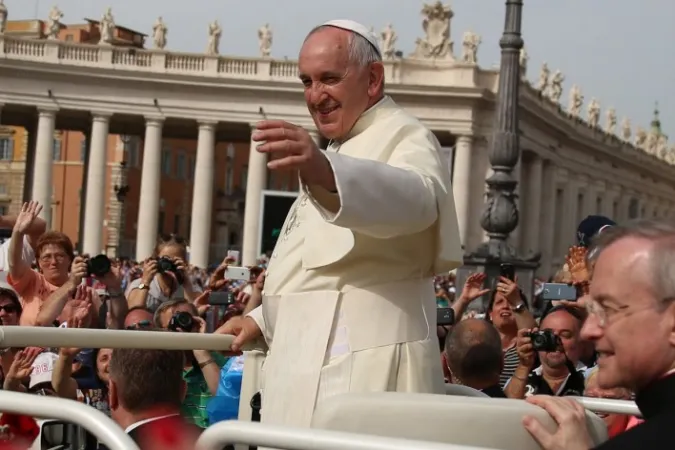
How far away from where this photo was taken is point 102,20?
69438 millimetres

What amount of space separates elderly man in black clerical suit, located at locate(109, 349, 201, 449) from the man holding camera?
232cm

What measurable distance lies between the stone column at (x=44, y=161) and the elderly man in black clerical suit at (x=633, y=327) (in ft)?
197

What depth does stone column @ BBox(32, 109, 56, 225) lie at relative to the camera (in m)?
61.9

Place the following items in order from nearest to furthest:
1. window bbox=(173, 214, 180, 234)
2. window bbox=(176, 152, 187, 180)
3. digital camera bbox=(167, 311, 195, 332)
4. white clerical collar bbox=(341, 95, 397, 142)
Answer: white clerical collar bbox=(341, 95, 397, 142), digital camera bbox=(167, 311, 195, 332), window bbox=(173, 214, 180, 234), window bbox=(176, 152, 187, 180)

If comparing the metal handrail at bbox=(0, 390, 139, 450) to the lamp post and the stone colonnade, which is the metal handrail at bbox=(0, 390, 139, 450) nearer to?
the lamp post

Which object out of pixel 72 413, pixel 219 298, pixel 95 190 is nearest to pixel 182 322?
pixel 219 298

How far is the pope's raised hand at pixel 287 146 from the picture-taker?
303cm

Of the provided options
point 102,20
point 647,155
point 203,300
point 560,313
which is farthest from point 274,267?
point 647,155

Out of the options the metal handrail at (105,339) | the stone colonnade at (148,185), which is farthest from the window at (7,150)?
the metal handrail at (105,339)

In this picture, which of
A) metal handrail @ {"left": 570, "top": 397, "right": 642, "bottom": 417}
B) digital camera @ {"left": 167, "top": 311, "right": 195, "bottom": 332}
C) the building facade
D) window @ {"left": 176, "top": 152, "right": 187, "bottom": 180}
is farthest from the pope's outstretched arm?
window @ {"left": 176, "top": 152, "right": 187, "bottom": 180}

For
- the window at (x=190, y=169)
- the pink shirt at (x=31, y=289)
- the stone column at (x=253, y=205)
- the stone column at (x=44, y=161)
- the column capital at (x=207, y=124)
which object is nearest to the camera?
the pink shirt at (x=31, y=289)

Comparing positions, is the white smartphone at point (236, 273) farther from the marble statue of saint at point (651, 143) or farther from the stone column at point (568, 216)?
the marble statue of saint at point (651, 143)

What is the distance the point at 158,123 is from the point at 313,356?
62.1m

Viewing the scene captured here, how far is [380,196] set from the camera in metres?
3.22
